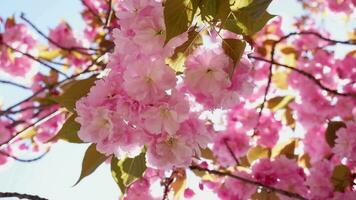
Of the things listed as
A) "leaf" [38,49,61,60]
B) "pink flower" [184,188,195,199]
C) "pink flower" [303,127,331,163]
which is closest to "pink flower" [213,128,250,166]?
"pink flower" [303,127,331,163]

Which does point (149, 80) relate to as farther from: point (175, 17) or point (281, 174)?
point (281, 174)

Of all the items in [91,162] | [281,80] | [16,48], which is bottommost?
[281,80]

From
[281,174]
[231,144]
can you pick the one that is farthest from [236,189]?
[231,144]

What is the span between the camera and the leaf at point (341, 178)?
1.97 m

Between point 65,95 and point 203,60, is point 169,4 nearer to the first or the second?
point 203,60

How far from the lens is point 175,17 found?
1056mm

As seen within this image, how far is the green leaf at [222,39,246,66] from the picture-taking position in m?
1.15

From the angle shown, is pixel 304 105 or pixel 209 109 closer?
pixel 209 109

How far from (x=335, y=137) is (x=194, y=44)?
1.09m

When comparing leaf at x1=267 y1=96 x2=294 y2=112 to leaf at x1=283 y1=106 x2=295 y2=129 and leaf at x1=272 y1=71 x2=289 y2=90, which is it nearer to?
leaf at x1=283 y1=106 x2=295 y2=129

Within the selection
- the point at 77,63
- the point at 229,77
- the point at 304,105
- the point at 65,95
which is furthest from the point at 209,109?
the point at 77,63

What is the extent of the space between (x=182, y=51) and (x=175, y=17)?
0.15m

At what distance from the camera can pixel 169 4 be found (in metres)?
1.06

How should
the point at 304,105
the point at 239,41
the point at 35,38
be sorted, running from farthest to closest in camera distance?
the point at 35,38
the point at 304,105
the point at 239,41
